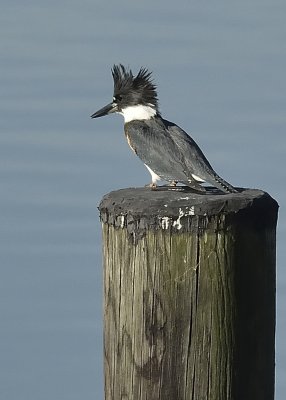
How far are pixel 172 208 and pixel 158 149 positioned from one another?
257 centimetres

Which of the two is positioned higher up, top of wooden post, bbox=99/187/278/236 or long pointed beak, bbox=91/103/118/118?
long pointed beak, bbox=91/103/118/118

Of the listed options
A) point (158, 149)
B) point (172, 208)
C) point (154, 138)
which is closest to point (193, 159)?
point (158, 149)

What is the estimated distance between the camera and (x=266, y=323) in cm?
350

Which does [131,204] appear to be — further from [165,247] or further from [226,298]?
[226,298]

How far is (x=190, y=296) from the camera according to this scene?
11.0 feet

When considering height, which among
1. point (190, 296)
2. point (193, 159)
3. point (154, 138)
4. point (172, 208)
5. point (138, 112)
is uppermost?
point (138, 112)

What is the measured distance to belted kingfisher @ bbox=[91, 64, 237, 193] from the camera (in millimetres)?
5551

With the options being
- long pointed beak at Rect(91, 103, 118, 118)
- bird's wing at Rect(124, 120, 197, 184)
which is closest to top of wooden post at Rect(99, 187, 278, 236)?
bird's wing at Rect(124, 120, 197, 184)

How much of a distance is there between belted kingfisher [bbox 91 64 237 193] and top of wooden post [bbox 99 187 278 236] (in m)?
0.97

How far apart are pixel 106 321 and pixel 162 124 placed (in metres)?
2.80

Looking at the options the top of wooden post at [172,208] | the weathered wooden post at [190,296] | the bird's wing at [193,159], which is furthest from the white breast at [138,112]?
the weathered wooden post at [190,296]

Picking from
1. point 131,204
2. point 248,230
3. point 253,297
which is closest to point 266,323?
point 253,297

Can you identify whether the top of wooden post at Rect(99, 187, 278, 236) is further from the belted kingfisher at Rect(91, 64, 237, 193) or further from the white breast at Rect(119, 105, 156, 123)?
the white breast at Rect(119, 105, 156, 123)

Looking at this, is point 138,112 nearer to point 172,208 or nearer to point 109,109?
point 109,109
